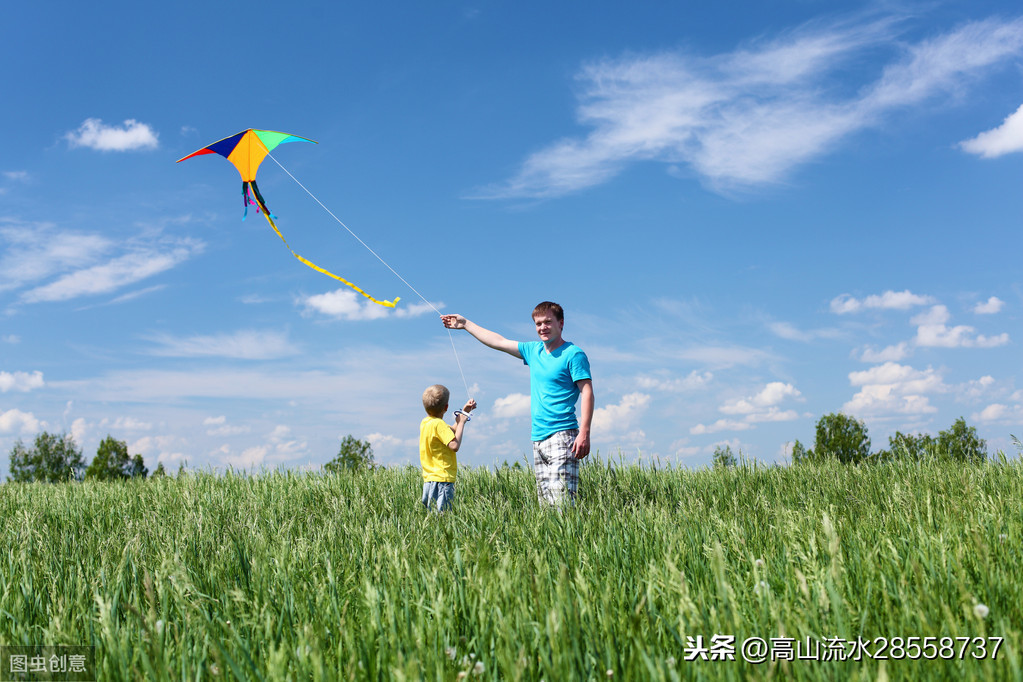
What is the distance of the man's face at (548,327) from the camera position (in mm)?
6320

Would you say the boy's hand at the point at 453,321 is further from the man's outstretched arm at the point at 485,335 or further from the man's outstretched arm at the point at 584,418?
the man's outstretched arm at the point at 584,418

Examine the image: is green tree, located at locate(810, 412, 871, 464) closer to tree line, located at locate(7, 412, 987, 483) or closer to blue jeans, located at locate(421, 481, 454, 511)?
tree line, located at locate(7, 412, 987, 483)

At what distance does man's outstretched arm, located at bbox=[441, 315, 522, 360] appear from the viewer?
6883 millimetres

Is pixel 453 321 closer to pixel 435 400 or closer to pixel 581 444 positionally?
pixel 435 400

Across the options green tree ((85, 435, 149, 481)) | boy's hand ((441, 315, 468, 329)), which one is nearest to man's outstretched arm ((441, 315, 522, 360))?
boy's hand ((441, 315, 468, 329))

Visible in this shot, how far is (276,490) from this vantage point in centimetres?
793

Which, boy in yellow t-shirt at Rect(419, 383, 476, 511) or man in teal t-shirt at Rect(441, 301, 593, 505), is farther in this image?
boy in yellow t-shirt at Rect(419, 383, 476, 511)

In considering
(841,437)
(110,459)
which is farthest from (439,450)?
(110,459)

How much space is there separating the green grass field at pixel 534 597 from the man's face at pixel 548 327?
164 centimetres

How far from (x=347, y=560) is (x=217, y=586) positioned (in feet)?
2.39

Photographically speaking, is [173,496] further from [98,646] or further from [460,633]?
[460,633]

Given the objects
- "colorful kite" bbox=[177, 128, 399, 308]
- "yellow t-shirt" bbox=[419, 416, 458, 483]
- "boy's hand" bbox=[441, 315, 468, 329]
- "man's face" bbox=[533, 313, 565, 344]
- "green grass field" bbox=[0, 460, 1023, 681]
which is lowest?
"green grass field" bbox=[0, 460, 1023, 681]

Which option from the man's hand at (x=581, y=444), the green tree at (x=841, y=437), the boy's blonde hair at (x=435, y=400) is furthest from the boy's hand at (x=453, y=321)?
the green tree at (x=841, y=437)

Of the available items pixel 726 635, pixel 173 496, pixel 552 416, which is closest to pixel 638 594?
pixel 726 635
